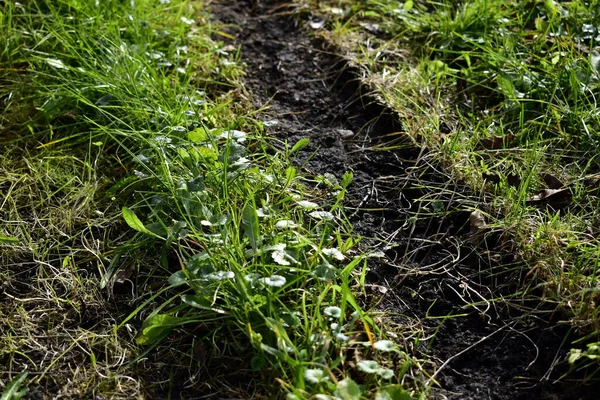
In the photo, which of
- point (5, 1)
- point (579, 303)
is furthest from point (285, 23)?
point (579, 303)

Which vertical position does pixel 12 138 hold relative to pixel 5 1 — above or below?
below

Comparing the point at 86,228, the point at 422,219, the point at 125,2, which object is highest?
the point at 125,2

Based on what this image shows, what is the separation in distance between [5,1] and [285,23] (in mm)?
1321

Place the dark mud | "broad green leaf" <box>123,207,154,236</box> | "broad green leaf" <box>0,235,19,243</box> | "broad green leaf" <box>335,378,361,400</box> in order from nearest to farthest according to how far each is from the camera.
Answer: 1. "broad green leaf" <box>335,378,361,400</box>
2. the dark mud
3. "broad green leaf" <box>123,207,154,236</box>
4. "broad green leaf" <box>0,235,19,243</box>

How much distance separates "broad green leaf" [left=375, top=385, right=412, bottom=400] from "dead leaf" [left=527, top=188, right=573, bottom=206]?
96 cm

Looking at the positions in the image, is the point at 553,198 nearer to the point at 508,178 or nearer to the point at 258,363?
the point at 508,178

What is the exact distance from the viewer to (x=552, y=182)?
260cm

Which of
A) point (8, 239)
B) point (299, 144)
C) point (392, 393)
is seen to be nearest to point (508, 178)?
point (299, 144)

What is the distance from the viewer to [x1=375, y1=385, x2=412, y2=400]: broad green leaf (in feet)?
6.18

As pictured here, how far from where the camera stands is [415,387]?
79.0 inches

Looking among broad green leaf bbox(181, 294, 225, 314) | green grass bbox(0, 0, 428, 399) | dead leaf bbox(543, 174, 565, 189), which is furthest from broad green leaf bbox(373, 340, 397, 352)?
dead leaf bbox(543, 174, 565, 189)

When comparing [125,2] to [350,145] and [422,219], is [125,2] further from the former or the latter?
[422,219]

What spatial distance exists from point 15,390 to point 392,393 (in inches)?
41.0

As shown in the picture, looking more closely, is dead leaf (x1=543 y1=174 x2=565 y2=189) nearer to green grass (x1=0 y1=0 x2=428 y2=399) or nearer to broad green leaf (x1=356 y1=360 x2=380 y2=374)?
green grass (x1=0 y1=0 x2=428 y2=399)
